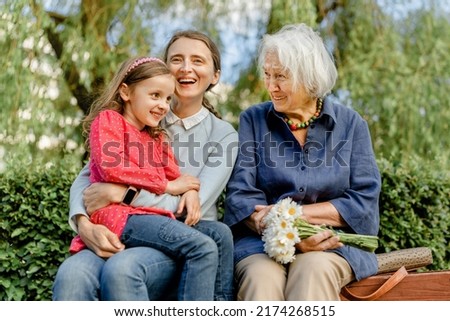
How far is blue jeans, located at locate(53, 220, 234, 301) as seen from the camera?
2600 millimetres

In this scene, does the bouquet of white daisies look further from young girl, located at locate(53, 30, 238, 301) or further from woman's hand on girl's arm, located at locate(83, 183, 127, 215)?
woman's hand on girl's arm, located at locate(83, 183, 127, 215)

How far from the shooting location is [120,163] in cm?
284

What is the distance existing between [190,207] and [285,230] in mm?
392

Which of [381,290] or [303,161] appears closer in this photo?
[381,290]

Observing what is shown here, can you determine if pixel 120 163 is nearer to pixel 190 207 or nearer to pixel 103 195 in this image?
pixel 103 195

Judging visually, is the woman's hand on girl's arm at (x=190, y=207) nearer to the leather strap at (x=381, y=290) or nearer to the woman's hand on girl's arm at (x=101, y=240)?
the woman's hand on girl's arm at (x=101, y=240)

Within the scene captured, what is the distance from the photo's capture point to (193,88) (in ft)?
10.5

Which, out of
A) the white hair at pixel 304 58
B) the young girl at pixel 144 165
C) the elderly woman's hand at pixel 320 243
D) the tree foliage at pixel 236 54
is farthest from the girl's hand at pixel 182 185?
the tree foliage at pixel 236 54

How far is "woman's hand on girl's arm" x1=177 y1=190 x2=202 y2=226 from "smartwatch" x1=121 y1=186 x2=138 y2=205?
19cm

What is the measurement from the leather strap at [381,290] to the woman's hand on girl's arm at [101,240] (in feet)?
3.08

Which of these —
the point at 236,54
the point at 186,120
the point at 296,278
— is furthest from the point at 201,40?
the point at 236,54
